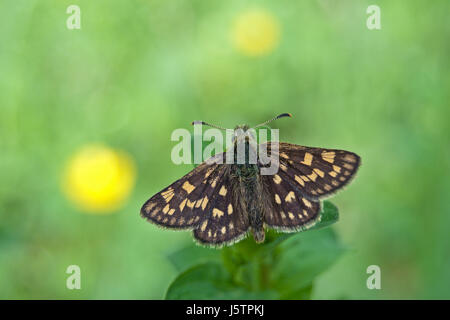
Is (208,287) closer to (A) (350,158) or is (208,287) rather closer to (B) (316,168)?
(B) (316,168)

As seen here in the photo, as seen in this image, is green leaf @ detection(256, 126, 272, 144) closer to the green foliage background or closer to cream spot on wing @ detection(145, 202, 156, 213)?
cream spot on wing @ detection(145, 202, 156, 213)

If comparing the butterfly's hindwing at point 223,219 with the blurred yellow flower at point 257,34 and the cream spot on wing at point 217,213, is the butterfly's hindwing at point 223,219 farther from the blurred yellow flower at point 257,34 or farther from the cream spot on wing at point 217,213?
the blurred yellow flower at point 257,34

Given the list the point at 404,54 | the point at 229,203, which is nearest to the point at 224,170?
the point at 229,203

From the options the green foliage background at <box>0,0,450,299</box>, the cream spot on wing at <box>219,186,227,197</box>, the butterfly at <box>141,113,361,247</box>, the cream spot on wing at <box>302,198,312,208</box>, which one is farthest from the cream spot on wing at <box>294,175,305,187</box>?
the green foliage background at <box>0,0,450,299</box>

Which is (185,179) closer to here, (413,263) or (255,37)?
(413,263)

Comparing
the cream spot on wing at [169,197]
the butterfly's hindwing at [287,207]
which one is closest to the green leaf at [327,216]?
the butterfly's hindwing at [287,207]

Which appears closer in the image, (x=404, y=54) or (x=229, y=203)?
(x=229, y=203)

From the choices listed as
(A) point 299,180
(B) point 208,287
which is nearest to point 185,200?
(B) point 208,287
